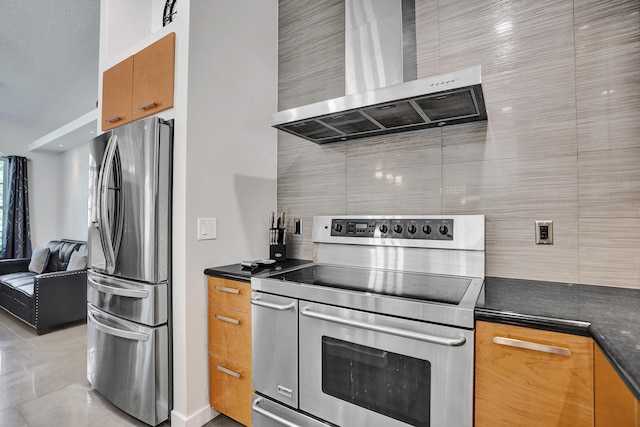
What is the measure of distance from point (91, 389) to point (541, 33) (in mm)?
3472

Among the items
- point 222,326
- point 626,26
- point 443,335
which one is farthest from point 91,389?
point 626,26

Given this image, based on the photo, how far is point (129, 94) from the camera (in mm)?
2070

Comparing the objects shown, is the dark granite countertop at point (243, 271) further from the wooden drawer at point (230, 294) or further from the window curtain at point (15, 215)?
the window curtain at point (15, 215)

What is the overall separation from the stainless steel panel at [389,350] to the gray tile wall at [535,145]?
688mm

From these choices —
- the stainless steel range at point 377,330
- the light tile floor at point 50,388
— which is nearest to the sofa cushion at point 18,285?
the light tile floor at point 50,388

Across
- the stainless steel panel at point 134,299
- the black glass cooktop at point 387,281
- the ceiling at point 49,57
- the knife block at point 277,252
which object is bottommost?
the stainless steel panel at point 134,299

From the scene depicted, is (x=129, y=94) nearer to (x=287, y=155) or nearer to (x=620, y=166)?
(x=287, y=155)

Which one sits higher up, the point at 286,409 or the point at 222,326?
the point at 222,326

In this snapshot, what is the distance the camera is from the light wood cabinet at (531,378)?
88 centimetres

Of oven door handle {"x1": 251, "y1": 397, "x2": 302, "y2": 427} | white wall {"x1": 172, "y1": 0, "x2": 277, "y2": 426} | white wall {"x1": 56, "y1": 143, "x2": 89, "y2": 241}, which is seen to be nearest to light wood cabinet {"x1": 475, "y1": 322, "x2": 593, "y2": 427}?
oven door handle {"x1": 251, "y1": 397, "x2": 302, "y2": 427}

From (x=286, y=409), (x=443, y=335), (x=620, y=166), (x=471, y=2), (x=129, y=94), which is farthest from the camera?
(x=129, y=94)

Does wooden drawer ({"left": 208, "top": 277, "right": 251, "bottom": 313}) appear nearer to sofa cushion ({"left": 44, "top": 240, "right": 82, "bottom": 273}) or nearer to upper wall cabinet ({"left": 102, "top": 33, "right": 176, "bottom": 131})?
upper wall cabinet ({"left": 102, "top": 33, "right": 176, "bottom": 131})

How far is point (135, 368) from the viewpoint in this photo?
5.85 ft

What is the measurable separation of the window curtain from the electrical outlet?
755 cm
